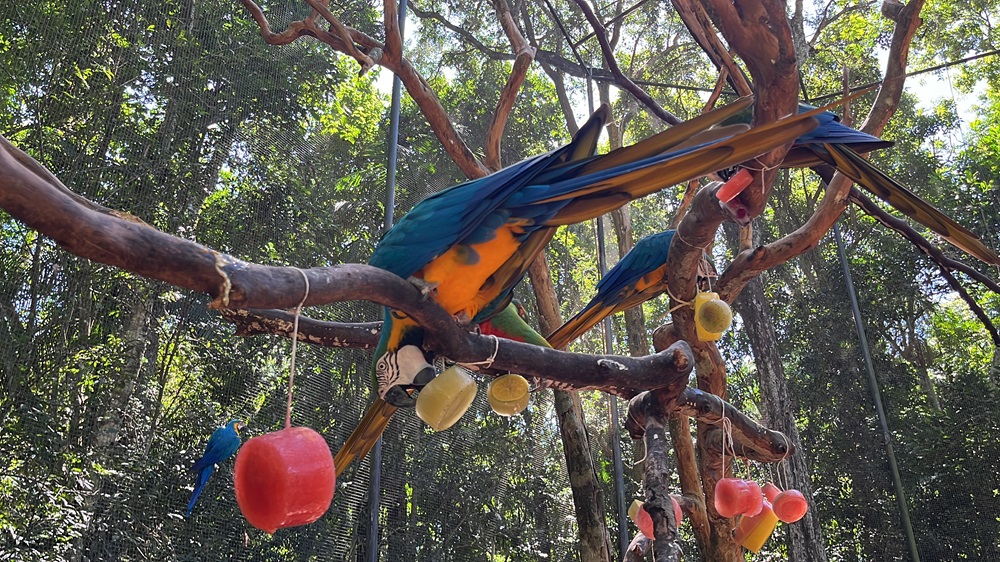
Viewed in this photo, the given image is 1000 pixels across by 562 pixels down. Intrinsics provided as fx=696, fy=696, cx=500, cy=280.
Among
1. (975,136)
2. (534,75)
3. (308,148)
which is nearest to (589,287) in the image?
(534,75)

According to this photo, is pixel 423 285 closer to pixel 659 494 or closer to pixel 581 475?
pixel 659 494

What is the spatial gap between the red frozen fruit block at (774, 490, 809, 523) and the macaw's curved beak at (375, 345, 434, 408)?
0.96 m

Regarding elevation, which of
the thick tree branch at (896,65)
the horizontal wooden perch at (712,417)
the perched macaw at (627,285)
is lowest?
the horizontal wooden perch at (712,417)

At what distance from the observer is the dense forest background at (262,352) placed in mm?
2742

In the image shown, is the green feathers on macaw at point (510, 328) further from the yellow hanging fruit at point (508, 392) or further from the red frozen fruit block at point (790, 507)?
the red frozen fruit block at point (790, 507)

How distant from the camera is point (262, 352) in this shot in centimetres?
324

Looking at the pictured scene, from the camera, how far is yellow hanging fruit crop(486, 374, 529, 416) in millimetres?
1430

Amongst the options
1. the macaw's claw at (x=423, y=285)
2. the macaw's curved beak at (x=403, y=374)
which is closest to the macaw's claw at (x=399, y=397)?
the macaw's curved beak at (x=403, y=374)

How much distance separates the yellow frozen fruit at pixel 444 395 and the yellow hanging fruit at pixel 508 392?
0.18 meters

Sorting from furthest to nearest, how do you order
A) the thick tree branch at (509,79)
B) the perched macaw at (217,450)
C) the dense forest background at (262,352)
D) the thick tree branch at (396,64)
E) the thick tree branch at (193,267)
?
1. the dense forest background at (262,352)
2. the perched macaw at (217,450)
3. the thick tree branch at (509,79)
4. the thick tree branch at (396,64)
5. the thick tree branch at (193,267)

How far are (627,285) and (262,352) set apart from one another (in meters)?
1.91

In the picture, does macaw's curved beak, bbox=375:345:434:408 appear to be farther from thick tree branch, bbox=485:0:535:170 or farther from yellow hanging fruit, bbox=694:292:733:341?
thick tree branch, bbox=485:0:535:170

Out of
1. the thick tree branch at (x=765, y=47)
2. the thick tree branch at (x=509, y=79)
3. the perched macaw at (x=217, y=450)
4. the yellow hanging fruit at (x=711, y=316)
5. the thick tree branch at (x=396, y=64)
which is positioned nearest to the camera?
the thick tree branch at (x=765, y=47)

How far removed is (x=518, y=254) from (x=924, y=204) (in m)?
0.78
